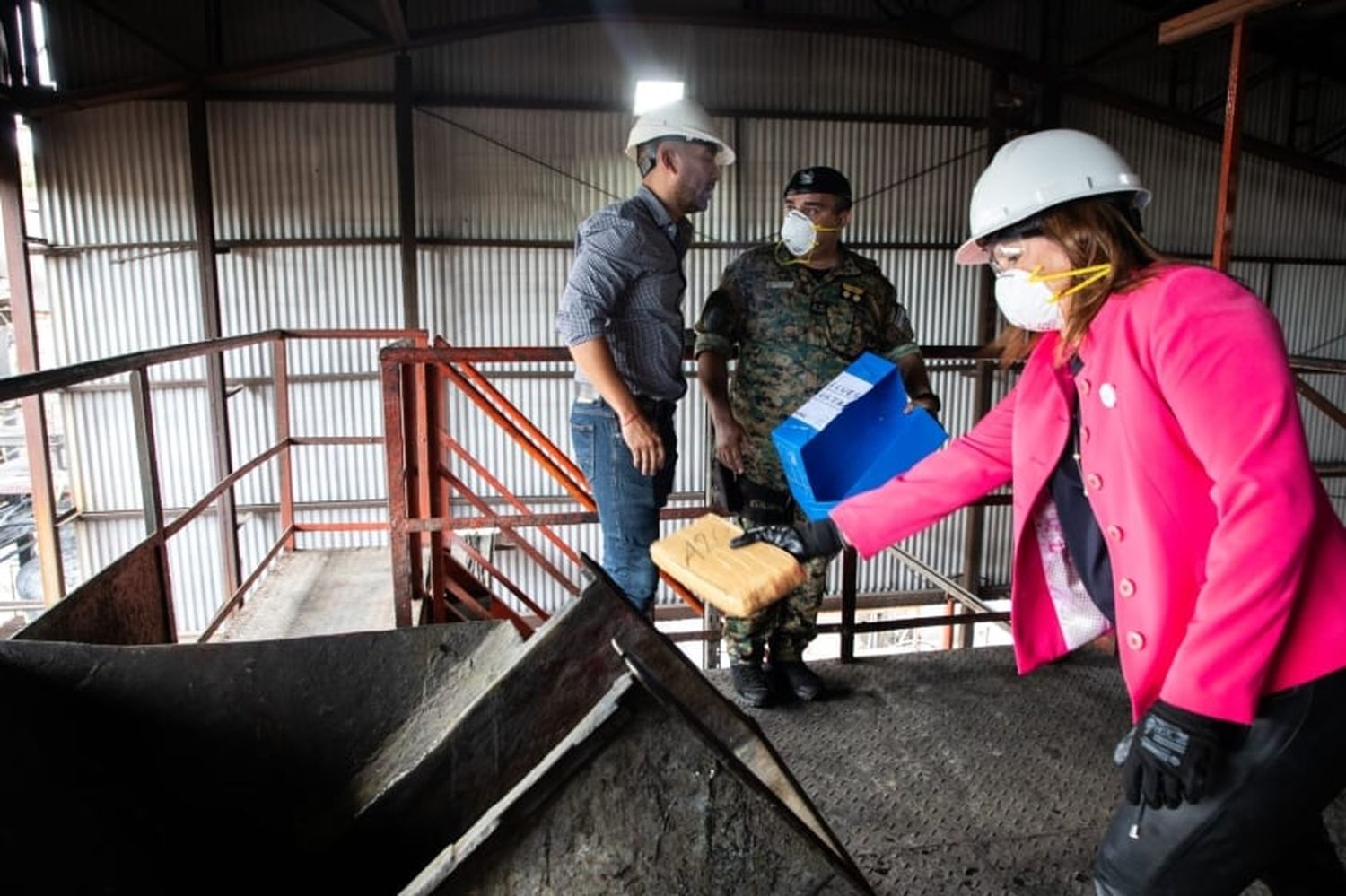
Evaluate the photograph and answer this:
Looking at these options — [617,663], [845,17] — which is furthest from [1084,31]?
[617,663]

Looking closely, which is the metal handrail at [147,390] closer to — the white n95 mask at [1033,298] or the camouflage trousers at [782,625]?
the camouflage trousers at [782,625]

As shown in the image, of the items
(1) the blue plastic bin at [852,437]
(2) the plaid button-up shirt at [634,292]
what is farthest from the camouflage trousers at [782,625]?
(2) the plaid button-up shirt at [634,292]

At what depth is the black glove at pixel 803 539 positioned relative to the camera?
82.4 inches

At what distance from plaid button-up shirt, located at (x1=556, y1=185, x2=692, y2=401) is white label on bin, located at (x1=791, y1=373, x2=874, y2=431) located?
0.45 meters

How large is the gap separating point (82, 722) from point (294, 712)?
0.38 metres

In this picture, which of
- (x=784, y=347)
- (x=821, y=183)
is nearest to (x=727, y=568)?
(x=784, y=347)

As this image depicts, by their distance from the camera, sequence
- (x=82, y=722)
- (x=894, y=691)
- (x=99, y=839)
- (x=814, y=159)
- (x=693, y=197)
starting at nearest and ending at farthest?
(x=99, y=839) → (x=82, y=722) → (x=693, y=197) → (x=894, y=691) → (x=814, y=159)

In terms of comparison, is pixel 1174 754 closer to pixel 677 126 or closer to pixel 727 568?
pixel 727 568

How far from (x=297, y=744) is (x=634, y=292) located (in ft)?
5.53

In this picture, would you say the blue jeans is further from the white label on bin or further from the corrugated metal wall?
the corrugated metal wall

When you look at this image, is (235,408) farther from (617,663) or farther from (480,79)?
(617,663)

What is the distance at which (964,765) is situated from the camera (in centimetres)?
292

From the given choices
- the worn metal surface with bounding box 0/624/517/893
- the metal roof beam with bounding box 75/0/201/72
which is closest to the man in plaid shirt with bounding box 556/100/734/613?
the worn metal surface with bounding box 0/624/517/893

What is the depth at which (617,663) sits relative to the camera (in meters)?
1.76
